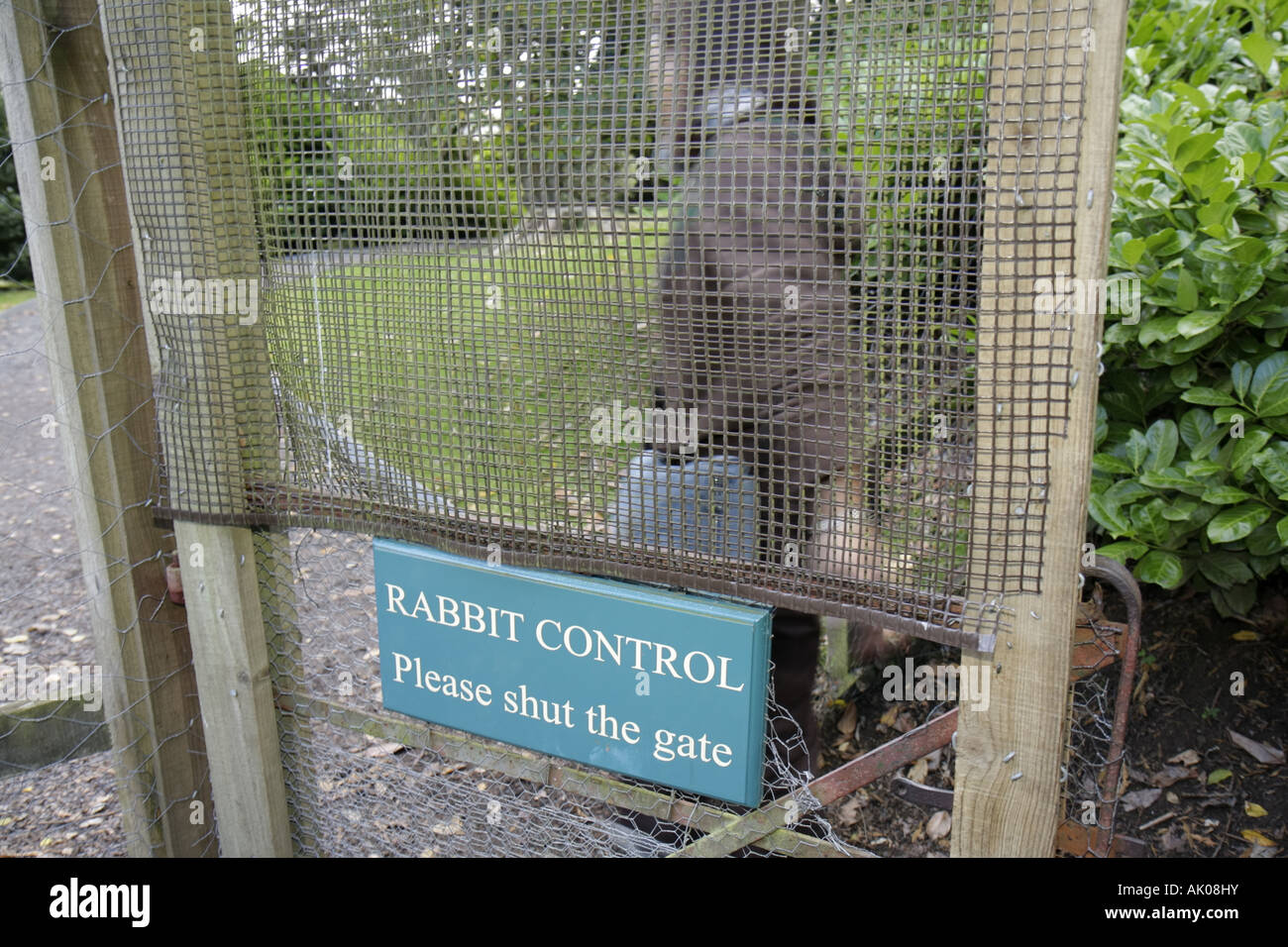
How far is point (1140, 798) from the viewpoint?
10.2 feet

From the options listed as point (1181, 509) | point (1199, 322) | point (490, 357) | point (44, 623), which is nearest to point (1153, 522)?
point (1181, 509)

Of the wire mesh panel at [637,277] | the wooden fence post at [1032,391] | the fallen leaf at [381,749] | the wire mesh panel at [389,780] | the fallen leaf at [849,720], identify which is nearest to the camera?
the wooden fence post at [1032,391]

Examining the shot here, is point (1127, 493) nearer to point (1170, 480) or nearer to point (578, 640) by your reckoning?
point (1170, 480)

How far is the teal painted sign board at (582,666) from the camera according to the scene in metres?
1.90

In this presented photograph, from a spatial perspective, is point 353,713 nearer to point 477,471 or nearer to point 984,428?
point 477,471

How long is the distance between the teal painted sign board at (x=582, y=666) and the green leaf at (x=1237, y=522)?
1.47 m

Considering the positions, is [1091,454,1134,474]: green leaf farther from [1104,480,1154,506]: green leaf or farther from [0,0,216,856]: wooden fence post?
[0,0,216,856]: wooden fence post

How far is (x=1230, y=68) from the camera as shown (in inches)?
133

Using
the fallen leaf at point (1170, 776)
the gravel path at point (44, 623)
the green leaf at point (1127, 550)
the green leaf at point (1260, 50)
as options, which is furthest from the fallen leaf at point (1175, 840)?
the gravel path at point (44, 623)

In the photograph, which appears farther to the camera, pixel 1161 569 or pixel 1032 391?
pixel 1161 569

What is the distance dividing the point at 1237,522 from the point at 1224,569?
12.5 inches

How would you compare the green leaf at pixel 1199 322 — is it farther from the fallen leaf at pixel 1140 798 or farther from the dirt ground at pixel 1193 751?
the fallen leaf at pixel 1140 798
